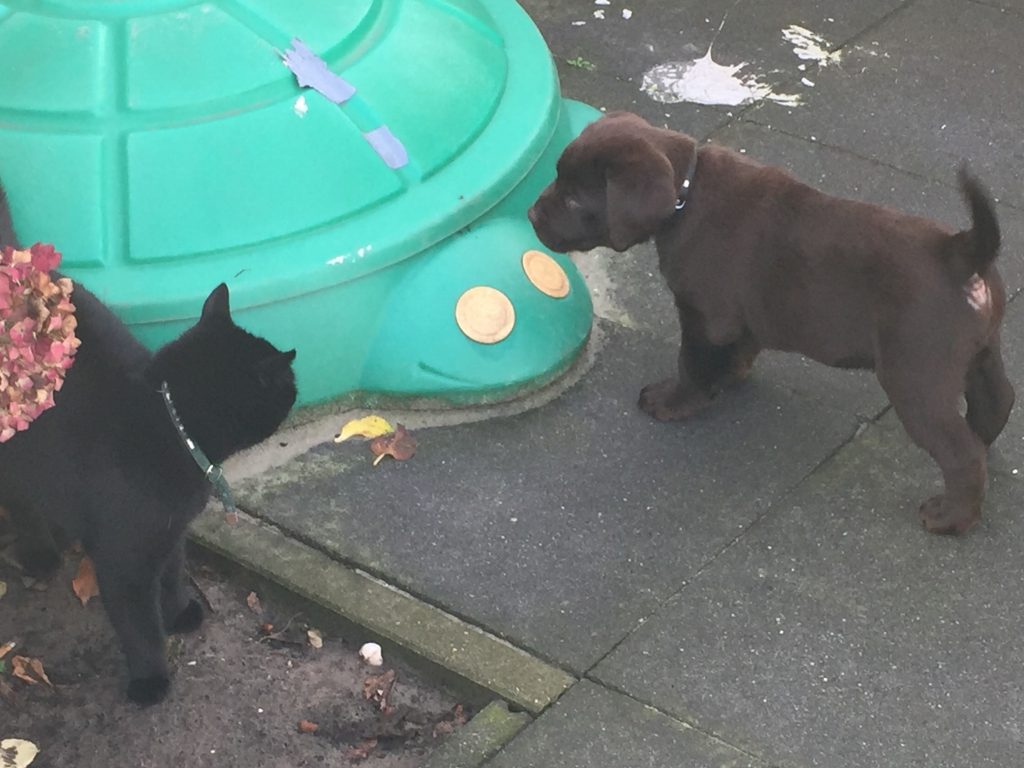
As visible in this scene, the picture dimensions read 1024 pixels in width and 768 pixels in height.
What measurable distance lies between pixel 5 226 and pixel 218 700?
1420 millimetres

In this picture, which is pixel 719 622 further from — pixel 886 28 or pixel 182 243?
pixel 886 28

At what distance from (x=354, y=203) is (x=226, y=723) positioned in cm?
158

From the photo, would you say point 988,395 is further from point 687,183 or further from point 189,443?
point 189,443

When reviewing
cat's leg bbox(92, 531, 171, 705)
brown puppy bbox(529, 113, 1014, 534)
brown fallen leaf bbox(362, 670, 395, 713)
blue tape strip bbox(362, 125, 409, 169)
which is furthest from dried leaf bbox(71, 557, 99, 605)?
brown puppy bbox(529, 113, 1014, 534)

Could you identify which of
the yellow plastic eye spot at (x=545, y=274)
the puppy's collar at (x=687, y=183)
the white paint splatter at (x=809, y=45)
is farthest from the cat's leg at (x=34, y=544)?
the white paint splatter at (x=809, y=45)

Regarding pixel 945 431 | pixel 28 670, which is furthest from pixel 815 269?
pixel 28 670

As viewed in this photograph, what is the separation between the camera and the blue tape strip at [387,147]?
4.04 meters

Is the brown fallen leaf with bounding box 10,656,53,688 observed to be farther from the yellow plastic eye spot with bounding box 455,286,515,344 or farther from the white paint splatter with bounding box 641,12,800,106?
the white paint splatter with bounding box 641,12,800,106

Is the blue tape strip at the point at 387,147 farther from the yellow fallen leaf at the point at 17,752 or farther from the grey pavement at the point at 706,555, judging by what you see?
the yellow fallen leaf at the point at 17,752

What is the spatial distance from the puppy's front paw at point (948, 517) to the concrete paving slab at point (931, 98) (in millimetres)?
1922

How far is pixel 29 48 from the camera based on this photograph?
3939mm

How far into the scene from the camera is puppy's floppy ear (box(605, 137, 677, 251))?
3484 mm

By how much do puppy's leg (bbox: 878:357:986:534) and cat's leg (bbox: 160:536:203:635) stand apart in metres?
1.86

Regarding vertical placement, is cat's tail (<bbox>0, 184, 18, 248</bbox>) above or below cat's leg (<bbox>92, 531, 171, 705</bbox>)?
above
